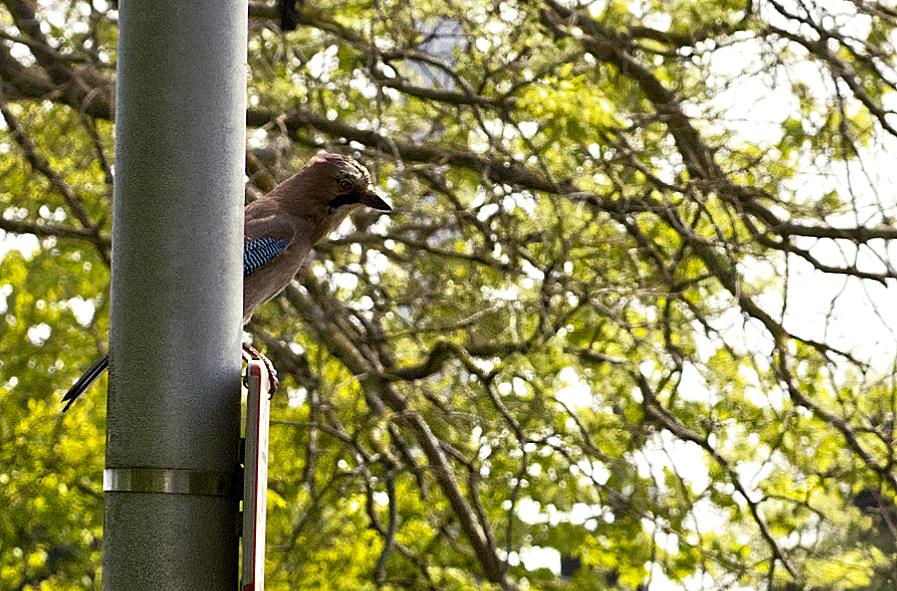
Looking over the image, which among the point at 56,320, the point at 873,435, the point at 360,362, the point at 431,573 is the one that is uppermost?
the point at 56,320

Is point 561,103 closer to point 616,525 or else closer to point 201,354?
point 616,525

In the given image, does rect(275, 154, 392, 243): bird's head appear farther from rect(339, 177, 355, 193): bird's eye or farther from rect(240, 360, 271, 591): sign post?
rect(240, 360, 271, 591): sign post

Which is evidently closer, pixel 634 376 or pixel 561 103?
pixel 561 103

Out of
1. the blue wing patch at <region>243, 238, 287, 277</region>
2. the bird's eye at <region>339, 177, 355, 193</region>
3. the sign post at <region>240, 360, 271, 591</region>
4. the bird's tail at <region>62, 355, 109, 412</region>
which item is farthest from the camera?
the bird's eye at <region>339, 177, 355, 193</region>

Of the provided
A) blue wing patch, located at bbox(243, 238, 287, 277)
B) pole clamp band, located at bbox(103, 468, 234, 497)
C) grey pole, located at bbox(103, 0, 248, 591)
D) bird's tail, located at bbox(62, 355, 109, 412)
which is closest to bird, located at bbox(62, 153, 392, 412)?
blue wing patch, located at bbox(243, 238, 287, 277)

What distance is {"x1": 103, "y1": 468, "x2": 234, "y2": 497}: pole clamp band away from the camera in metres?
1.75

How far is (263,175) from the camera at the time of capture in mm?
5711

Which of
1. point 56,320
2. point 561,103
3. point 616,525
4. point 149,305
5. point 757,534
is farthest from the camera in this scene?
point 56,320

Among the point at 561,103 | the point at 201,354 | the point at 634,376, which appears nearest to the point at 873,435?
the point at 634,376

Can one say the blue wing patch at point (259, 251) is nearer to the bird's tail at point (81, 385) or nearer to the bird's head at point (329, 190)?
the bird's head at point (329, 190)

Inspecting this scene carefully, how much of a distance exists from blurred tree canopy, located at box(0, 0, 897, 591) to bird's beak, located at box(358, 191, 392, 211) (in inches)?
39.9

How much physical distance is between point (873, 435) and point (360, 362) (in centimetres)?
235

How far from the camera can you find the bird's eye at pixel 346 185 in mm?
4152

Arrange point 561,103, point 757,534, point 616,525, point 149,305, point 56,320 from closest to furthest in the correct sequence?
1. point 149,305
2. point 561,103
3. point 757,534
4. point 616,525
5. point 56,320
